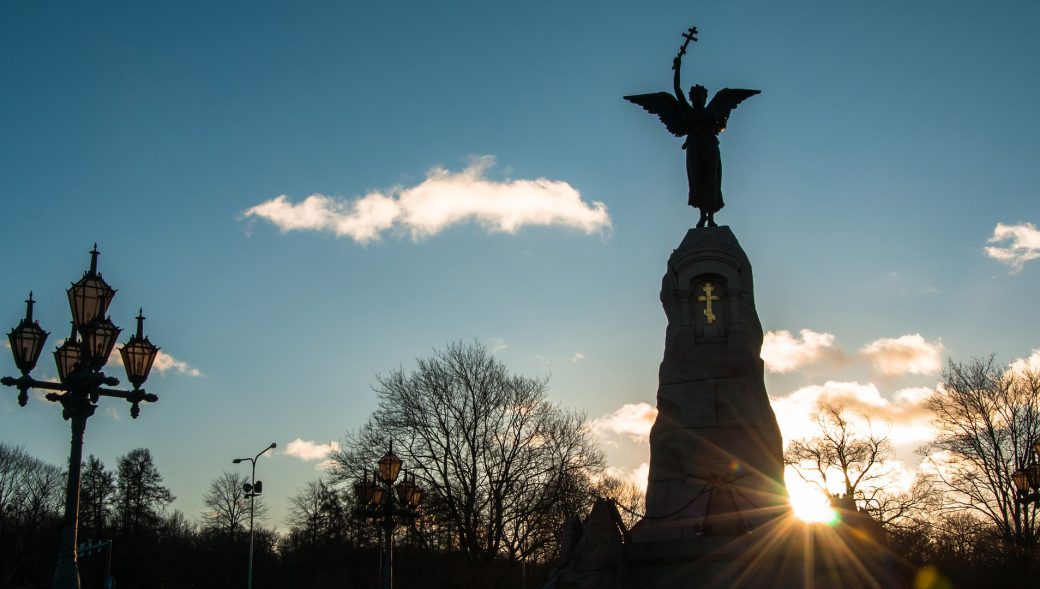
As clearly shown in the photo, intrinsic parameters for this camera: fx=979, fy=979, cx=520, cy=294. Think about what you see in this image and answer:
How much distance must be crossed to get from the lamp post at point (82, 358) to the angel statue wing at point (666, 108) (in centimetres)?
1170

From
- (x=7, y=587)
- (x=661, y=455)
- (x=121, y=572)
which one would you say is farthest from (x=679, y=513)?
(x=121, y=572)

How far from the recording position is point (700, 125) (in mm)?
19375

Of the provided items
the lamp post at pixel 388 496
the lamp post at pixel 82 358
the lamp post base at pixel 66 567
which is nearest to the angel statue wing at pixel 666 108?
the lamp post at pixel 388 496

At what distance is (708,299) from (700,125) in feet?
12.8

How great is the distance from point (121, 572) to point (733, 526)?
2220 inches

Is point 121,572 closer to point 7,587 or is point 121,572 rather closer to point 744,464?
point 7,587

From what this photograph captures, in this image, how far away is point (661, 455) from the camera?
16.9 meters

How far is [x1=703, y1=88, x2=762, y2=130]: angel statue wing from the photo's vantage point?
64.6 feet

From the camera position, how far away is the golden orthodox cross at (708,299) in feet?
57.3

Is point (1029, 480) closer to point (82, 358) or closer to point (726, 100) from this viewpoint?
point (726, 100)

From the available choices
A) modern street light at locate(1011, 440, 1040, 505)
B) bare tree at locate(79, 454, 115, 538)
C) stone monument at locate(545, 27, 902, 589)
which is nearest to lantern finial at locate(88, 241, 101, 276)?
stone monument at locate(545, 27, 902, 589)

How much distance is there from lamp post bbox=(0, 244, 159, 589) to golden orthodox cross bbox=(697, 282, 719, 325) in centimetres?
963

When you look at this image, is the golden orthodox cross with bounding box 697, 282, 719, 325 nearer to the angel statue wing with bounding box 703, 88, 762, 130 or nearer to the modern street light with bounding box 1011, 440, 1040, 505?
the angel statue wing with bounding box 703, 88, 762, 130

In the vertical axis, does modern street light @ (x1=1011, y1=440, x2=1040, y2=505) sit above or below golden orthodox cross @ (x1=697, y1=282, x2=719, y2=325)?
below
